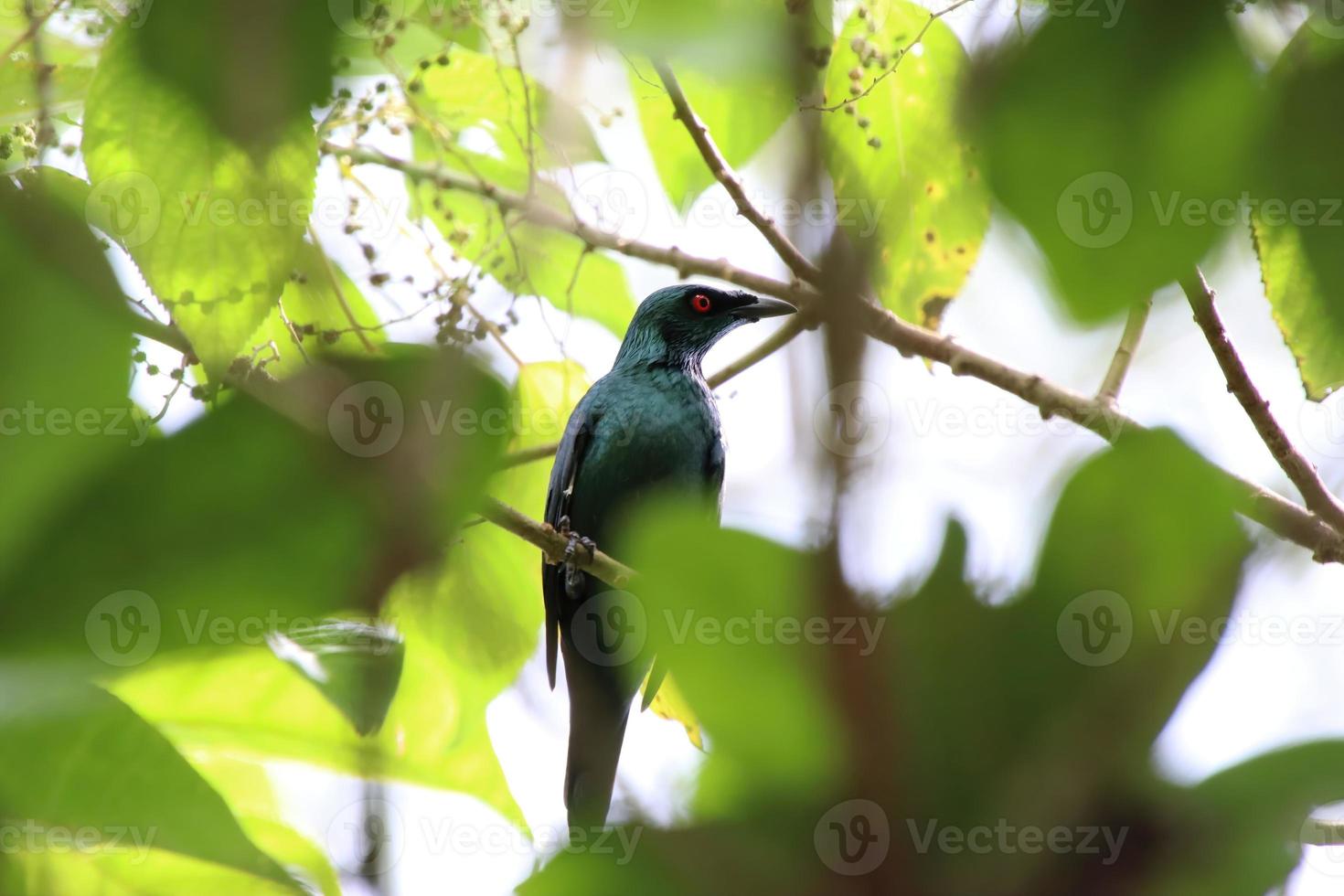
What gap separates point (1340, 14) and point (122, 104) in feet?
3.04

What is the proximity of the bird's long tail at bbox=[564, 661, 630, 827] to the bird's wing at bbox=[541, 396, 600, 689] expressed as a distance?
0.76 feet

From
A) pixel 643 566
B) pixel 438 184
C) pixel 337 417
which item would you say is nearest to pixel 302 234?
pixel 337 417

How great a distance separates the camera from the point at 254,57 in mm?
758

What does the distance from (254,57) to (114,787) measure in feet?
1.51

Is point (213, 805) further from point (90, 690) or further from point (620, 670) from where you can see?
point (620, 670)

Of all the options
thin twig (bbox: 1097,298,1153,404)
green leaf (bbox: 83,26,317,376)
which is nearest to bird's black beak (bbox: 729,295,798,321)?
thin twig (bbox: 1097,298,1153,404)

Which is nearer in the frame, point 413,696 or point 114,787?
point 114,787

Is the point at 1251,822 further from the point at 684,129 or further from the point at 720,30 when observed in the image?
the point at 684,129

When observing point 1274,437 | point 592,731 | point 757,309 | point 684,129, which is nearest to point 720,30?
point 684,129

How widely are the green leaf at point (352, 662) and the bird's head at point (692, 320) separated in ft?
17.3

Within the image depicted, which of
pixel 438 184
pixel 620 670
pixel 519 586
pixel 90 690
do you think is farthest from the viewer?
pixel 620 670

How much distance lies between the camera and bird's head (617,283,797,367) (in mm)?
6074

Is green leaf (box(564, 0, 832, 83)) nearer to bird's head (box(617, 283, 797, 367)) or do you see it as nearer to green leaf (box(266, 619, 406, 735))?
green leaf (box(266, 619, 406, 735))

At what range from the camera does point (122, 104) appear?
103 cm
